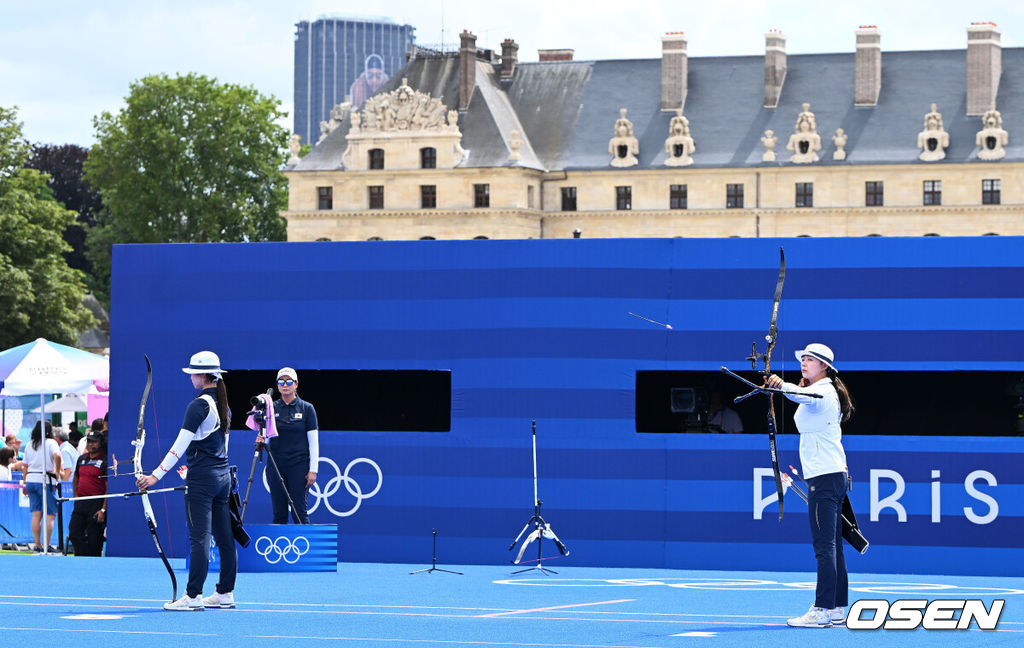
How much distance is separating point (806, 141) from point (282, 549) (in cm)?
7191

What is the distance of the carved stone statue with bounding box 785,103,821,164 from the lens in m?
83.1

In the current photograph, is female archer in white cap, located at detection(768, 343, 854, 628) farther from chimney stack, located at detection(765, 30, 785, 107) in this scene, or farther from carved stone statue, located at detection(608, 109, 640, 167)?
chimney stack, located at detection(765, 30, 785, 107)

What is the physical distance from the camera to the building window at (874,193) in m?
82.2

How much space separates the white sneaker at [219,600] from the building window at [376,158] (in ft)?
249

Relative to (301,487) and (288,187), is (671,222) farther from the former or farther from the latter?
(301,487)

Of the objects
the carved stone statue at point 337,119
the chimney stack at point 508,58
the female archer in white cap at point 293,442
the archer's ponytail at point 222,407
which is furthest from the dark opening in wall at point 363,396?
the chimney stack at point 508,58

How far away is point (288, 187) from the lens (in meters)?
89.0

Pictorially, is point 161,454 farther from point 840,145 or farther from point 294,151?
point 294,151

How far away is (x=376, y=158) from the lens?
86750mm

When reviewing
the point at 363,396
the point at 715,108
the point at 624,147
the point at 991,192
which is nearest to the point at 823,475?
the point at 363,396

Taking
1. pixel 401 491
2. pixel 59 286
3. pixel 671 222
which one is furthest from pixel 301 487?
pixel 671 222

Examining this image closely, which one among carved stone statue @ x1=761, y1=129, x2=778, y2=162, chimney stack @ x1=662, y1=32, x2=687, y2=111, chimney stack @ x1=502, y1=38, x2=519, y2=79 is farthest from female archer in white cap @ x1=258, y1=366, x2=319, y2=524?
chimney stack @ x1=502, y1=38, x2=519, y2=79

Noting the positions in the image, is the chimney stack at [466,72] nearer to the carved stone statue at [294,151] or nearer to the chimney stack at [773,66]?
the carved stone statue at [294,151]

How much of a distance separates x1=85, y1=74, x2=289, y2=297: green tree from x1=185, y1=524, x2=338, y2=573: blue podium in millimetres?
69172
